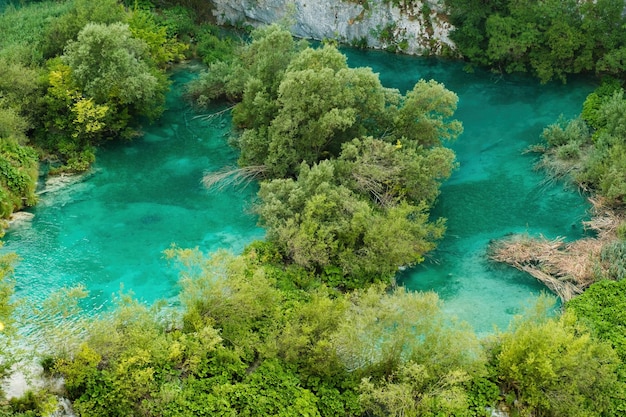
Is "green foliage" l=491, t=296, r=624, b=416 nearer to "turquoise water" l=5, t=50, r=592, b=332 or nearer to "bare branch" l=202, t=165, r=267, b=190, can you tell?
"turquoise water" l=5, t=50, r=592, b=332

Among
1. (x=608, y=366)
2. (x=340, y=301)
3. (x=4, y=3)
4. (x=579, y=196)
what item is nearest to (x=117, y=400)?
(x=340, y=301)

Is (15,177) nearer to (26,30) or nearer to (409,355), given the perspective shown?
(26,30)

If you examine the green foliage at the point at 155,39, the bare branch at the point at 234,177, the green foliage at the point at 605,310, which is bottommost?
the green foliage at the point at 605,310

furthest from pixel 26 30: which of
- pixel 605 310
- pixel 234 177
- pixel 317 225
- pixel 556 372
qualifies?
pixel 556 372

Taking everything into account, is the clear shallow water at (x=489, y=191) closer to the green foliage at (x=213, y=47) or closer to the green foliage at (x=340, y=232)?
the green foliage at (x=340, y=232)

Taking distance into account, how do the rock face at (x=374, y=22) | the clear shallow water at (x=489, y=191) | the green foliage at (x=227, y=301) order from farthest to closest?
1. the rock face at (x=374, y=22)
2. the clear shallow water at (x=489, y=191)
3. the green foliage at (x=227, y=301)

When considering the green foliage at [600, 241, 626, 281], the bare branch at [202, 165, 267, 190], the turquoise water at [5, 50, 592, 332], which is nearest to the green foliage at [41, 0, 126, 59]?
the turquoise water at [5, 50, 592, 332]

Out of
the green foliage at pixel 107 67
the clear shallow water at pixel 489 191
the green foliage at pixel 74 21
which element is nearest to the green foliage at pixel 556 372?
the clear shallow water at pixel 489 191
